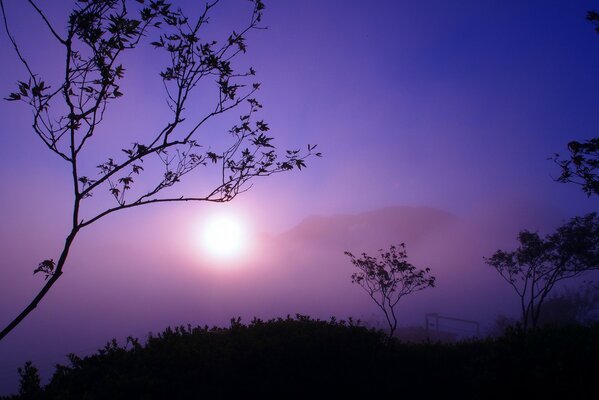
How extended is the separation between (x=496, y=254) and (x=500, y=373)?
26.7 metres

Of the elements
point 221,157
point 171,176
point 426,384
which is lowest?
point 426,384

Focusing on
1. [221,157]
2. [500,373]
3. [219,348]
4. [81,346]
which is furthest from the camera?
[81,346]

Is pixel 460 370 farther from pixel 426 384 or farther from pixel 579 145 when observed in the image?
pixel 579 145

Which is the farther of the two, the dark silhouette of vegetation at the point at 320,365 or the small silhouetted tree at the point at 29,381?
the dark silhouette of vegetation at the point at 320,365

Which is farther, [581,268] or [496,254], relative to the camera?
[496,254]

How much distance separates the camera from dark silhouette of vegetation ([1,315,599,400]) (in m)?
7.39

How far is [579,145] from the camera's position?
1002 centimetres

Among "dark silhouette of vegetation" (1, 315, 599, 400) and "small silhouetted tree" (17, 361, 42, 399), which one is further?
"dark silhouette of vegetation" (1, 315, 599, 400)

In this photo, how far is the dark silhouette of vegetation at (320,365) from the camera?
739 centimetres

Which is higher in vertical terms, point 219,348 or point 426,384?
point 219,348

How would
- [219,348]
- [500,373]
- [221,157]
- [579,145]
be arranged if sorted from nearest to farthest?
[219,348] → [221,157] → [500,373] → [579,145]

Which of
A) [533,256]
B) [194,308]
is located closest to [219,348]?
[533,256]

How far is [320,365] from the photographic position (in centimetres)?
923

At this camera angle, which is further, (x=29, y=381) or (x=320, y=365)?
(x=320, y=365)
